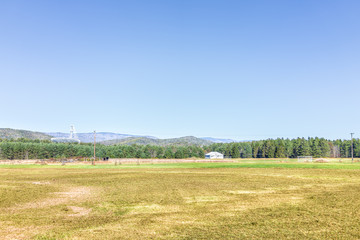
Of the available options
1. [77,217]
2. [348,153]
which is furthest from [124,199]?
[348,153]

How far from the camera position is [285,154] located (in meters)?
189

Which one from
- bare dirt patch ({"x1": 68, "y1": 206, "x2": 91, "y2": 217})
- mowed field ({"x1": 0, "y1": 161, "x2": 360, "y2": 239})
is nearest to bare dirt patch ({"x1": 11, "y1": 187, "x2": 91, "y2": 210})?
mowed field ({"x1": 0, "y1": 161, "x2": 360, "y2": 239})

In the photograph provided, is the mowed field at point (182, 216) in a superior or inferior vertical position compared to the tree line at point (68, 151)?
superior

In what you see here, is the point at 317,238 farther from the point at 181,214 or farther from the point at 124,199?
the point at 124,199

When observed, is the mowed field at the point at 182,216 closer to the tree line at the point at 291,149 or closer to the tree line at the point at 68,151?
the tree line at the point at 68,151

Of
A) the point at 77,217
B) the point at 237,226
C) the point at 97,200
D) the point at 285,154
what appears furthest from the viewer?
the point at 285,154

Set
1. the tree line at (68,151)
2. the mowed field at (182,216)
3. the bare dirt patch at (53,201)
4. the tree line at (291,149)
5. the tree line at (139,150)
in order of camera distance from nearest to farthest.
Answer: the mowed field at (182,216) < the bare dirt patch at (53,201) < the tree line at (68,151) < the tree line at (139,150) < the tree line at (291,149)

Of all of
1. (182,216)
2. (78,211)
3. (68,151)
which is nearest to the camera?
(182,216)

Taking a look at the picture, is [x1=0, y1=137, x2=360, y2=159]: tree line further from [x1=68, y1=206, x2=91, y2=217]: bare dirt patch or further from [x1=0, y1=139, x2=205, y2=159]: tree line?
[x1=68, y1=206, x2=91, y2=217]: bare dirt patch

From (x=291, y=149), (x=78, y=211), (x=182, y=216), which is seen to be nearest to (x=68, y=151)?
(x=291, y=149)

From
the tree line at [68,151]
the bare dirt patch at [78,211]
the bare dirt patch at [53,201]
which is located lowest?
the tree line at [68,151]

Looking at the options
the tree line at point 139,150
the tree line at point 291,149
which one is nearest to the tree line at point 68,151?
the tree line at point 139,150

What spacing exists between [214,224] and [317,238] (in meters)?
4.15

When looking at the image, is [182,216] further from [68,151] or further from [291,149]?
[291,149]
